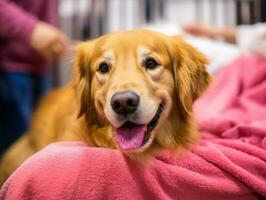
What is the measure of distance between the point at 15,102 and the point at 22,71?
122mm

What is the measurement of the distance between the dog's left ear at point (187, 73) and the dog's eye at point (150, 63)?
0.06 metres

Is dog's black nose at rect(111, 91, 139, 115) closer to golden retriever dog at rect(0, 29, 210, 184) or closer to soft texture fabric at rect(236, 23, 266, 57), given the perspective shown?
golden retriever dog at rect(0, 29, 210, 184)

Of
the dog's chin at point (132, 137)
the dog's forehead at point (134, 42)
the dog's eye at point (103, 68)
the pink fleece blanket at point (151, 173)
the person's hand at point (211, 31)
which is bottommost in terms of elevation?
the pink fleece blanket at point (151, 173)

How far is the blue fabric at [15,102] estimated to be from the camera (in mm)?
1729

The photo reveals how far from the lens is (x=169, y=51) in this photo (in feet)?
3.67

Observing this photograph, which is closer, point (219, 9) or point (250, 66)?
point (250, 66)

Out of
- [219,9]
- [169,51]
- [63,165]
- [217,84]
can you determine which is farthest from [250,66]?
[63,165]

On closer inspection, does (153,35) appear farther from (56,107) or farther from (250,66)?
(56,107)

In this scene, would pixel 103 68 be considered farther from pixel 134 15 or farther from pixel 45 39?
pixel 134 15

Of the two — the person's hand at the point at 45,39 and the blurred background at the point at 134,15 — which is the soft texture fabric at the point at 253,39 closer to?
the blurred background at the point at 134,15

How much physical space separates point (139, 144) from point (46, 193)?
21 centimetres

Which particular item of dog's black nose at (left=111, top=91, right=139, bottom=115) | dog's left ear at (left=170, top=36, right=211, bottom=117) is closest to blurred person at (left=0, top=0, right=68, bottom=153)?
dog's left ear at (left=170, top=36, right=211, bottom=117)

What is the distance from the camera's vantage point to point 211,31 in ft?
6.59

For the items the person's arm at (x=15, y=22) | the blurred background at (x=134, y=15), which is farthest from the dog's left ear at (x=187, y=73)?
the blurred background at (x=134, y=15)
